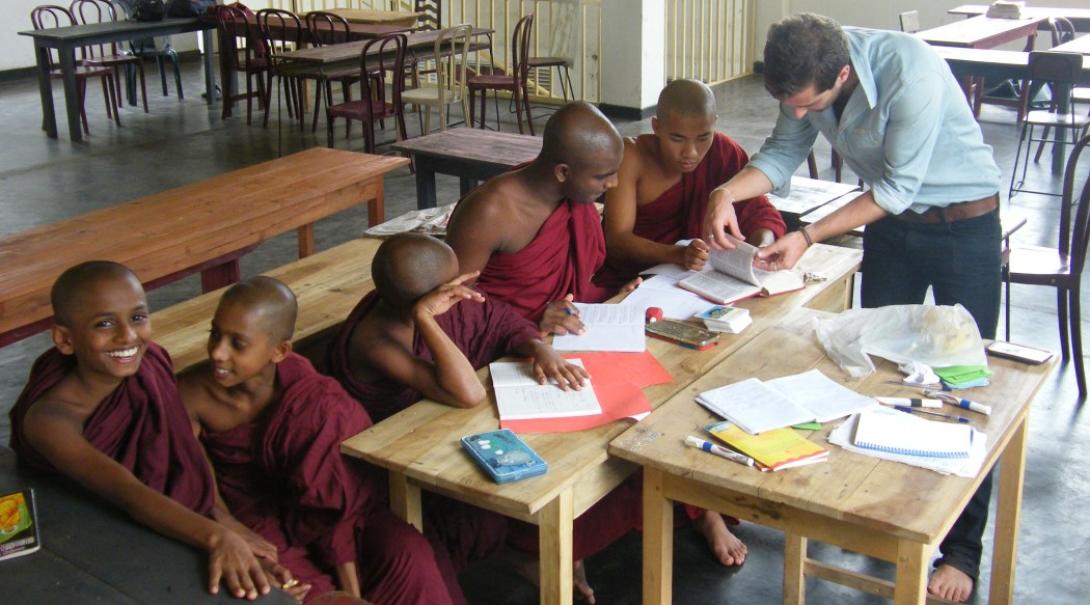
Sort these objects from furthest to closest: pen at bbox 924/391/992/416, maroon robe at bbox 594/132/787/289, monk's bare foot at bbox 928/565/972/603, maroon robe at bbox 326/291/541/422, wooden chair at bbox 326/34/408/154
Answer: wooden chair at bbox 326/34/408/154
maroon robe at bbox 594/132/787/289
monk's bare foot at bbox 928/565/972/603
maroon robe at bbox 326/291/541/422
pen at bbox 924/391/992/416

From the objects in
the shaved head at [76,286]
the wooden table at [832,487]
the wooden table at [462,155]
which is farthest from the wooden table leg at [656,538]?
the wooden table at [462,155]

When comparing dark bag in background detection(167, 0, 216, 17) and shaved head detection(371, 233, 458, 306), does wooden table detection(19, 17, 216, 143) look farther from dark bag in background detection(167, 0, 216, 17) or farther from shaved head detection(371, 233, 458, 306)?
shaved head detection(371, 233, 458, 306)

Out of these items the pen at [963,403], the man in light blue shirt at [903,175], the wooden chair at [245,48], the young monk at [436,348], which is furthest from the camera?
the wooden chair at [245,48]

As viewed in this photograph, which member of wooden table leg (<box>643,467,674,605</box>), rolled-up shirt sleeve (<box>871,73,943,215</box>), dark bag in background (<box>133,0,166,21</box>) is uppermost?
dark bag in background (<box>133,0,166,21</box>)

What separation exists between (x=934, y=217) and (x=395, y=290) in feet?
4.65

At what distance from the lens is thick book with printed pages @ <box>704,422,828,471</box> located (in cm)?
209

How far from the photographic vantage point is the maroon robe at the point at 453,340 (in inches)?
101

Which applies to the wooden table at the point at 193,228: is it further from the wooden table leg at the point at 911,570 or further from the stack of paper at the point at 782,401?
the wooden table leg at the point at 911,570

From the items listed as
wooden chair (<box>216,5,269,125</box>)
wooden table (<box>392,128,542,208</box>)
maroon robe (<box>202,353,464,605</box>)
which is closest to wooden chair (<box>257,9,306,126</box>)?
wooden chair (<box>216,5,269,125</box>)

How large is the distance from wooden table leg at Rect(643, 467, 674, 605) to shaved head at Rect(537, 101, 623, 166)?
96 cm

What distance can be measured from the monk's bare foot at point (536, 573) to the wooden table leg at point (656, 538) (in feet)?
1.59

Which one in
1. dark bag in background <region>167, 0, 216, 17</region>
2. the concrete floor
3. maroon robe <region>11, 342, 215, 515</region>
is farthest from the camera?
dark bag in background <region>167, 0, 216, 17</region>

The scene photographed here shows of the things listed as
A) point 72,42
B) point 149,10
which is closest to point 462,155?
point 72,42

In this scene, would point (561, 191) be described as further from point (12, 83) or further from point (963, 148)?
point (12, 83)
